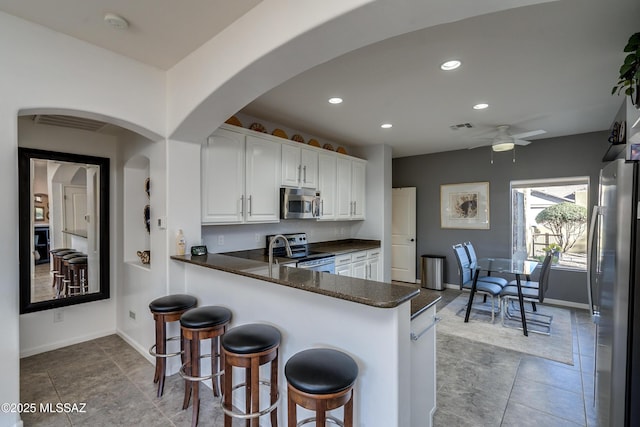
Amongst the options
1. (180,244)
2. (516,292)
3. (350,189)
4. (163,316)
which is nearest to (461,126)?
(350,189)

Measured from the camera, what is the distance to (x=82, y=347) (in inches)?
128

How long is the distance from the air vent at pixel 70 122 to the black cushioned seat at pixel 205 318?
228 centimetres

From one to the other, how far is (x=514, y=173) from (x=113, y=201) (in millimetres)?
6187

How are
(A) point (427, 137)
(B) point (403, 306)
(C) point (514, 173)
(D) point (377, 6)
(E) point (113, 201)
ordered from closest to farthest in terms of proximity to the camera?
(D) point (377, 6)
(B) point (403, 306)
(E) point (113, 201)
(A) point (427, 137)
(C) point (514, 173)

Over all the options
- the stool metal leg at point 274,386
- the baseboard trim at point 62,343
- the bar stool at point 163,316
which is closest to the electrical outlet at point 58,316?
the baseboard trim at point 62,343

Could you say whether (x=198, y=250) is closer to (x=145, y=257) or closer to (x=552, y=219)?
(x=145, y=257)

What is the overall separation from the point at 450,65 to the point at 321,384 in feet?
8.50

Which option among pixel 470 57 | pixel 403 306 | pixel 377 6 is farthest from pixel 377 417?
pixel 470 57

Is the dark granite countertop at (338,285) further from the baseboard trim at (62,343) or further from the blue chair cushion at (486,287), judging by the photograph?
the blue chair cushion at (486,287)

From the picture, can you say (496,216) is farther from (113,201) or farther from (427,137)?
(113,201)

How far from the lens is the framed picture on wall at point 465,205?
5.57 m

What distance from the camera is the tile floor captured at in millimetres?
2152

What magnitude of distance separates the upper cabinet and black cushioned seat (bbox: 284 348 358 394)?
2.00 meters

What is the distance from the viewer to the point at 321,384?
1317 millimetres
